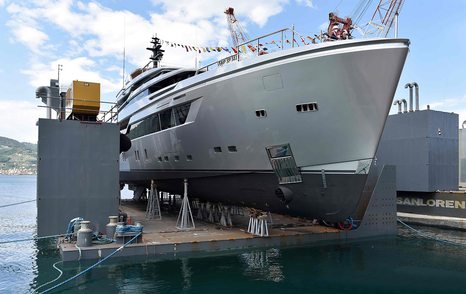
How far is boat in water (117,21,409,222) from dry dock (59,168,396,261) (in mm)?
1289

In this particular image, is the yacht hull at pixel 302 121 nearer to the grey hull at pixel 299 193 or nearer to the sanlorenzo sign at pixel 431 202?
the grey hull at pixel 299 193

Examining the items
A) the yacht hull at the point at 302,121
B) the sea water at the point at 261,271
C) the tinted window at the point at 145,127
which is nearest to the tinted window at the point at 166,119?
the tinted window at the point at 145,127

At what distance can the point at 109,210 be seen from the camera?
12461mm

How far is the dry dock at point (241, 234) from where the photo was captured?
1114cm

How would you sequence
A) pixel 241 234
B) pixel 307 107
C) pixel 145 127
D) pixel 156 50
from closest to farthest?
pixel 307 107
pixel 241 234
pixel 145 127
pixel 156 50

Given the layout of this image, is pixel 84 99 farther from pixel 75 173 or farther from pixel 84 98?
pixel 75 173

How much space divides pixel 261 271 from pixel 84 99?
8.03 m

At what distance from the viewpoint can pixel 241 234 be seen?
1329 cm

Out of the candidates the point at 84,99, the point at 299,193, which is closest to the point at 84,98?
the point at 84,99

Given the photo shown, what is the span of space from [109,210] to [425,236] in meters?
12.6

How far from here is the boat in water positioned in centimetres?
1103

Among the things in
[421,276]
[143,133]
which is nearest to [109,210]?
[143,133]

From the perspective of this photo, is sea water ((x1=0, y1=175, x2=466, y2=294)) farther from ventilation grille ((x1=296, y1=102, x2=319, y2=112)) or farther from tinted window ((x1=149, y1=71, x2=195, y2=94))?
tinted window ((x1=149, y1=71, x2=195, y2=94))

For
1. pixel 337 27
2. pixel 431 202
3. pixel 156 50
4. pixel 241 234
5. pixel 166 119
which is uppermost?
pixel 156 50
